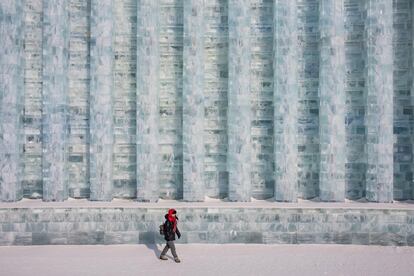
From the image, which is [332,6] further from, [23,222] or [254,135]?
[23,222]

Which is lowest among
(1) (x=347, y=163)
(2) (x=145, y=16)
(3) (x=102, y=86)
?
(1) (x=347, y=163)

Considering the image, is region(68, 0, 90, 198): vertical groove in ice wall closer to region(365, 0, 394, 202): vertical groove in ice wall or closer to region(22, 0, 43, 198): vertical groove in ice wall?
region(22, 0, 43, 198): vertical groove in ice wall

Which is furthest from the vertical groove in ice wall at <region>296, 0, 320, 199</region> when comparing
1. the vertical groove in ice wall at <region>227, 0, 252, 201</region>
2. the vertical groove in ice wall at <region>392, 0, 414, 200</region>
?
the vertical groove in ice wall at <region>392, 0, 414, 200</region>

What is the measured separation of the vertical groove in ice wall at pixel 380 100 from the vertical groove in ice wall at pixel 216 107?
562 centimetres

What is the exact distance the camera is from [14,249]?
9969 millimetres

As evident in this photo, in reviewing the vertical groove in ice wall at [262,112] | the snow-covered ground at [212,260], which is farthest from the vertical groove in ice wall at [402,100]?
the vertical groove in ice wall at [262,112]

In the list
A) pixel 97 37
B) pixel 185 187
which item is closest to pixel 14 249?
pixel 185 187

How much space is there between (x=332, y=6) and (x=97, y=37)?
922cm

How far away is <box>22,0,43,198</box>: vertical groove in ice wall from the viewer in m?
11.4

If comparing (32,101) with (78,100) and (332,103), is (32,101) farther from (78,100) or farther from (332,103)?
(332,103)

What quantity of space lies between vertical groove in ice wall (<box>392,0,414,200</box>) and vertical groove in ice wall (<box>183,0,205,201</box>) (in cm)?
779

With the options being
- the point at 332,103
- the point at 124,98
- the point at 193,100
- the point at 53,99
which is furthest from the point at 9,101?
the point at 332,103

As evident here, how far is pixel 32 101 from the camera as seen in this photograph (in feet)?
37.6

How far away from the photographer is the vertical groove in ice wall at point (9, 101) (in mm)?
10883
